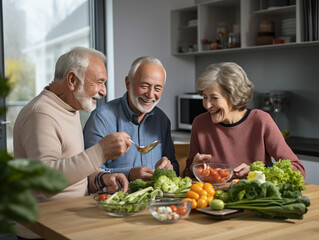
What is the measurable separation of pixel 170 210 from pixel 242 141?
1.09 meters

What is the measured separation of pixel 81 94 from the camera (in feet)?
6.13

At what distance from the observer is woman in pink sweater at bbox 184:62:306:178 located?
7.41 feet

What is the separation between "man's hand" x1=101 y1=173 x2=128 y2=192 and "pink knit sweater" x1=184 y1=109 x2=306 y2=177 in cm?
53

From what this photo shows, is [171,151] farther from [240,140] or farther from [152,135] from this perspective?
[240,140]

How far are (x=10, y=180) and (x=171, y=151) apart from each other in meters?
2.08

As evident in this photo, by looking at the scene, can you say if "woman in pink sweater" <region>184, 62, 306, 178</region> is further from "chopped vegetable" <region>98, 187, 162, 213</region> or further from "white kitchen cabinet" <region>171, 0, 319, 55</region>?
"white kitchen cabinet" <region>171, 0, 319, 55</region>

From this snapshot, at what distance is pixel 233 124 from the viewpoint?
2.34 m

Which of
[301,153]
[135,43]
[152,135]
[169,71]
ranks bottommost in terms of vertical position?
[301,153]

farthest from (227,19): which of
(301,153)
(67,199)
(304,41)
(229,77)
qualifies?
(67,199)

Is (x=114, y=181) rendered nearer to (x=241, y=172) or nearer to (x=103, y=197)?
(x=103, y=197)

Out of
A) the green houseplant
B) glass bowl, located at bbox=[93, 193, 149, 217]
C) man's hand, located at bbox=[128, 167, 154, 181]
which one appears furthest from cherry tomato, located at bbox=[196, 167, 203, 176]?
the green houseplant

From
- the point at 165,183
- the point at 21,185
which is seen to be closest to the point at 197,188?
the point at 165,183

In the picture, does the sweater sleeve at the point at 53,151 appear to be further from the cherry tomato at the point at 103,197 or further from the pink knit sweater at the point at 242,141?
the pink knit sweater at the point at 242,141

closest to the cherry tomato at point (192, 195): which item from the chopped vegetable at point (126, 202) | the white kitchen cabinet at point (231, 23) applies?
the chopped vegetable at point (126, 202)
